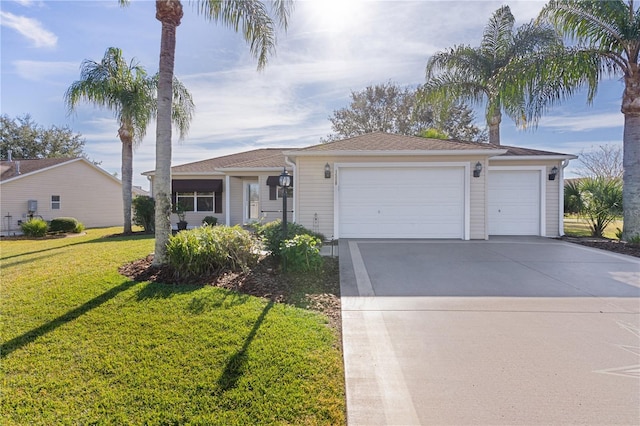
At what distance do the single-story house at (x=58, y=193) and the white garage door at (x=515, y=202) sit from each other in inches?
972

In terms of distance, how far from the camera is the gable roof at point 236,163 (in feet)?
47.0

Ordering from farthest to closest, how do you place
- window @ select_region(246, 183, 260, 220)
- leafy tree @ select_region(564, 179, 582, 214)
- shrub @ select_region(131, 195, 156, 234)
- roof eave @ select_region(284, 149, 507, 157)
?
window @ select_region(246, 183, 260, 220) < shrub @ select_region(131, 195, 156, 234) < leafy tree @ select_region(564, 179, 582, 214) < roof eave @ select_region(284, 149, 507, 157)

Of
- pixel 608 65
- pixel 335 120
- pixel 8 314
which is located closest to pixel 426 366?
pixel 8 314

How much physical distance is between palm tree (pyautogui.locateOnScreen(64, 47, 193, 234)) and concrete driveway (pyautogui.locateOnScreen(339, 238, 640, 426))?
11.5m

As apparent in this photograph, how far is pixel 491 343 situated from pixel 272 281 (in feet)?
11.6

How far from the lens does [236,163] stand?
664 inches

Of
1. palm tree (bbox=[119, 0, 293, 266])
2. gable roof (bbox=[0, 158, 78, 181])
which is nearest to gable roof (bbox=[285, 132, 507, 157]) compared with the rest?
palm tree (bbox=[119, 0, 293, 266])

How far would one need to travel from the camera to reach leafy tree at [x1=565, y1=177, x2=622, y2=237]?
11.1 metres

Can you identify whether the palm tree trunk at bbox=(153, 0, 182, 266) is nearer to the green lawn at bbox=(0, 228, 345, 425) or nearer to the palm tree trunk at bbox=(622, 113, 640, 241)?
the green lawn at bbox=(0, 228, 345, 425)

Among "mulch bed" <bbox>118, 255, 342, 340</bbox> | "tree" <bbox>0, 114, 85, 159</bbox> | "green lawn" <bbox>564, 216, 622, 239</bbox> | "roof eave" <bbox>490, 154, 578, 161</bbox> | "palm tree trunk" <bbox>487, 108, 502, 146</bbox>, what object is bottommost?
"mulch bed" <bbox>118, 255, 342, 340</bbox>

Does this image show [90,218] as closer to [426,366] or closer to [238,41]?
[238,41]

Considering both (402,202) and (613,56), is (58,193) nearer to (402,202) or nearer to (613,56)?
(402,202)

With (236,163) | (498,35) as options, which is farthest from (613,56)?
(236,163)

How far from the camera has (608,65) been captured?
990cm
